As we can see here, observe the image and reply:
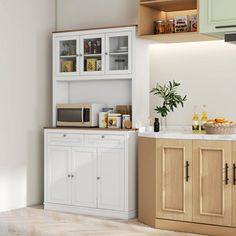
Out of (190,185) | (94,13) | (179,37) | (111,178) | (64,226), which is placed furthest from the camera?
(94,13)

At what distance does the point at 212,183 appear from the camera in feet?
16.5

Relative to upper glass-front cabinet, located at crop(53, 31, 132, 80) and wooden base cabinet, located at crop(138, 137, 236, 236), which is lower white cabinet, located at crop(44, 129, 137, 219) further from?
upper glass-front cabinet, located at crop(53, 31, 132, 80)

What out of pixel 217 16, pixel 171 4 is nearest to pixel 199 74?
pixel 171 4

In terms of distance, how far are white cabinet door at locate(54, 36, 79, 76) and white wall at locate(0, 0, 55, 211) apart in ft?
0.86

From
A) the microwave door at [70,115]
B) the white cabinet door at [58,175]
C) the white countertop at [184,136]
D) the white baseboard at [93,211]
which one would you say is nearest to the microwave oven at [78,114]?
the microwave door at [70,115]

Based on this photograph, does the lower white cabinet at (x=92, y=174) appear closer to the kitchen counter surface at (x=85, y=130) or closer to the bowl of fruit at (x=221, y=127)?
the kitchen counter surface at (x=85, y=130)

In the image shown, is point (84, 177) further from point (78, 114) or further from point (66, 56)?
point (66, 56)

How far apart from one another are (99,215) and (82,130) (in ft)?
2.88

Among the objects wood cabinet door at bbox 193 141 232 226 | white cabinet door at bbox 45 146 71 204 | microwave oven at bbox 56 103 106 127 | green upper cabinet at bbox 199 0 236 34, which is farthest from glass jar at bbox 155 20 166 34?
white cabinet door at bbox 45 146 71 204

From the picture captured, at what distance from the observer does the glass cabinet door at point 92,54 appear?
237 inches

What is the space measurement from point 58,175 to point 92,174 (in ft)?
1.43

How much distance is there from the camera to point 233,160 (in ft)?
16.1

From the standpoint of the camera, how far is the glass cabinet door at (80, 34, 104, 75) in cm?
602

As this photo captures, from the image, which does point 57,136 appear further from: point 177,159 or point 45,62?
point 177,159
